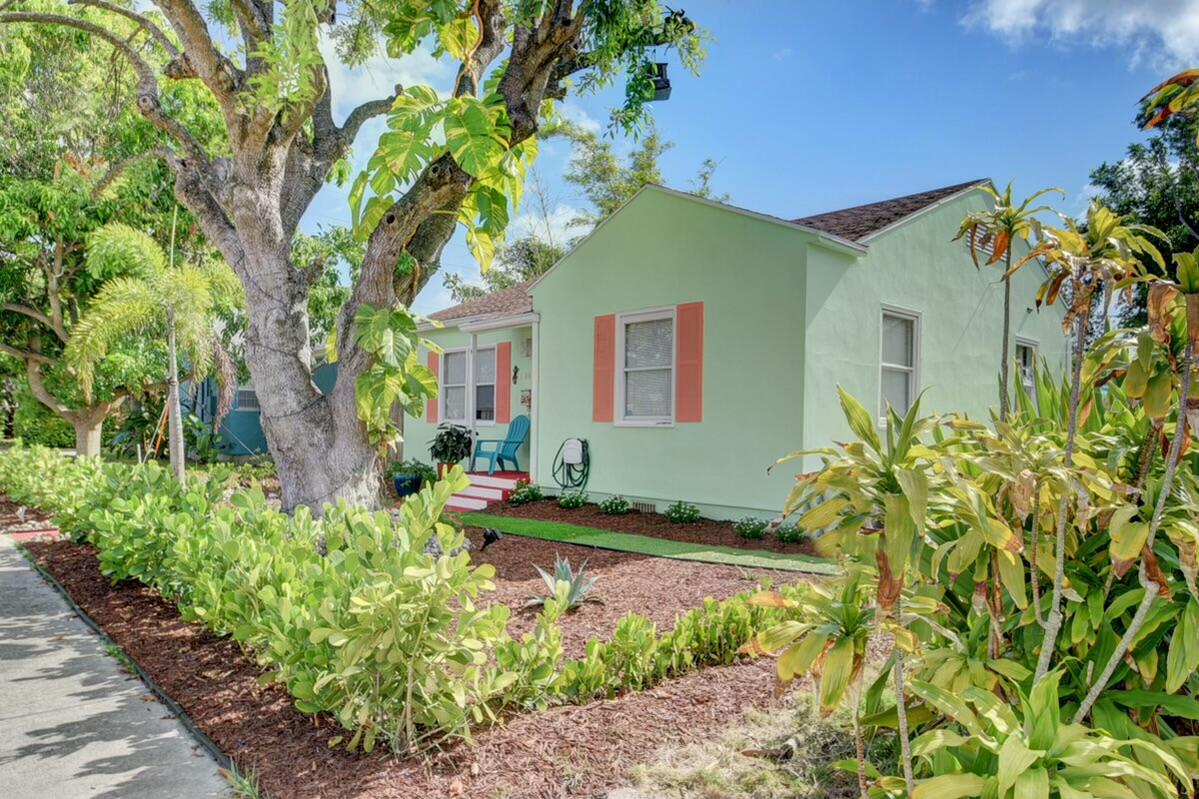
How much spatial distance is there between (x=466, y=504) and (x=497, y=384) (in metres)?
2.73

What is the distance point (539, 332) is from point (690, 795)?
9258 millimetres

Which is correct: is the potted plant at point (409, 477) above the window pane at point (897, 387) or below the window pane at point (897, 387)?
below

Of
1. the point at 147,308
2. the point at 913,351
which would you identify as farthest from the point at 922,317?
the point at 147,308

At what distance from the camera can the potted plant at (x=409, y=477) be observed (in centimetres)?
1270

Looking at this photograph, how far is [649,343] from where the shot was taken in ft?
32.7

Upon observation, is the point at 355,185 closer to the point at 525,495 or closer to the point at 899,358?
the point at 525,495

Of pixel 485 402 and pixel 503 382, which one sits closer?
pixel 503 382

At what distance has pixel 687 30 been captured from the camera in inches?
267

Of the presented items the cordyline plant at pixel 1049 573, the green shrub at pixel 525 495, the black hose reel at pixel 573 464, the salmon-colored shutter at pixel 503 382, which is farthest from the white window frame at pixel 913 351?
the cordyline plant at pixel 1049 573

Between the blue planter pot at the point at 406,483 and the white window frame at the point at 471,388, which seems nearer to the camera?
the blue planter pot at the point at 406,483

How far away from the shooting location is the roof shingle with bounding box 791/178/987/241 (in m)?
9.39

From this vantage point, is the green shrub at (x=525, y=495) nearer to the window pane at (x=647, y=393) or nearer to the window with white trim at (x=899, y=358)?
the window pane at (x=647, y=393)

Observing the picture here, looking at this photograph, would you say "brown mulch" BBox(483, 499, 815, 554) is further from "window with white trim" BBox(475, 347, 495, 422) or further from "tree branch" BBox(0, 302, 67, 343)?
"tree branch" BBox(0, 302, 67, 343)

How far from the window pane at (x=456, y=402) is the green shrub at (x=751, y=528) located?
285 inches
